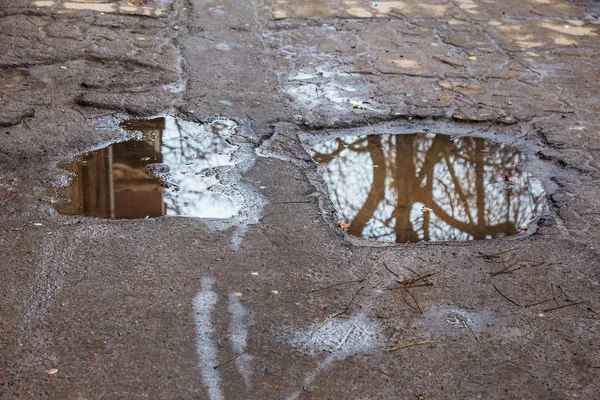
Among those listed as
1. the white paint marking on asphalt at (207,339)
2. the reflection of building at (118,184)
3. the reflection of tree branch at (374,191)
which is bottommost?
the reflection of building at (118,184)

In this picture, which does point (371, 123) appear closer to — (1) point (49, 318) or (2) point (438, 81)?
(2) point (438, 81)

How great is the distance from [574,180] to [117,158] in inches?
101

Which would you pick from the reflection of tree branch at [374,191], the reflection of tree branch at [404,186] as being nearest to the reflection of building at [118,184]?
the reflection of tree branch at [374,191]

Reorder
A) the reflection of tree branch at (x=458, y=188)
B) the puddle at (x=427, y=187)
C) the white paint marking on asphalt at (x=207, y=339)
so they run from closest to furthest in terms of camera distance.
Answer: the white paint marking on asphalt at (x=207, y=339) < the puddle at (x=427, y=187) < the reflection of tree branch at (x=458, y=188)

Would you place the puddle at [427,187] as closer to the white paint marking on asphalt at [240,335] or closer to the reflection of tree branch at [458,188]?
the reflection of tree branch at [458,188]

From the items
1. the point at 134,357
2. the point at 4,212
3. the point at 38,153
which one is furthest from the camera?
the point at 38,153

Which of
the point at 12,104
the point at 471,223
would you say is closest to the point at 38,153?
the point at 12,104

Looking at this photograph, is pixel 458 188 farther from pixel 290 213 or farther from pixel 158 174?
pixel 158 174

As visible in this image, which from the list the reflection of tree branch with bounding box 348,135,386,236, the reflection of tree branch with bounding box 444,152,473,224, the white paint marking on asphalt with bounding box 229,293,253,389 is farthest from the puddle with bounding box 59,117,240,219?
the reflection of tree branch with bounding box 444,152,473,224

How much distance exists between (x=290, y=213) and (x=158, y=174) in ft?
2.63

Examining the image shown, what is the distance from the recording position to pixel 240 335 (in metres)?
2.59

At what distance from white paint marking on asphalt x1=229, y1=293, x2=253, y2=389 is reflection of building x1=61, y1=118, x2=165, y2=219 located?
853 mm

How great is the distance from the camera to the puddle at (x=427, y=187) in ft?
11.6

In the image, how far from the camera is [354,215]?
3586mm
